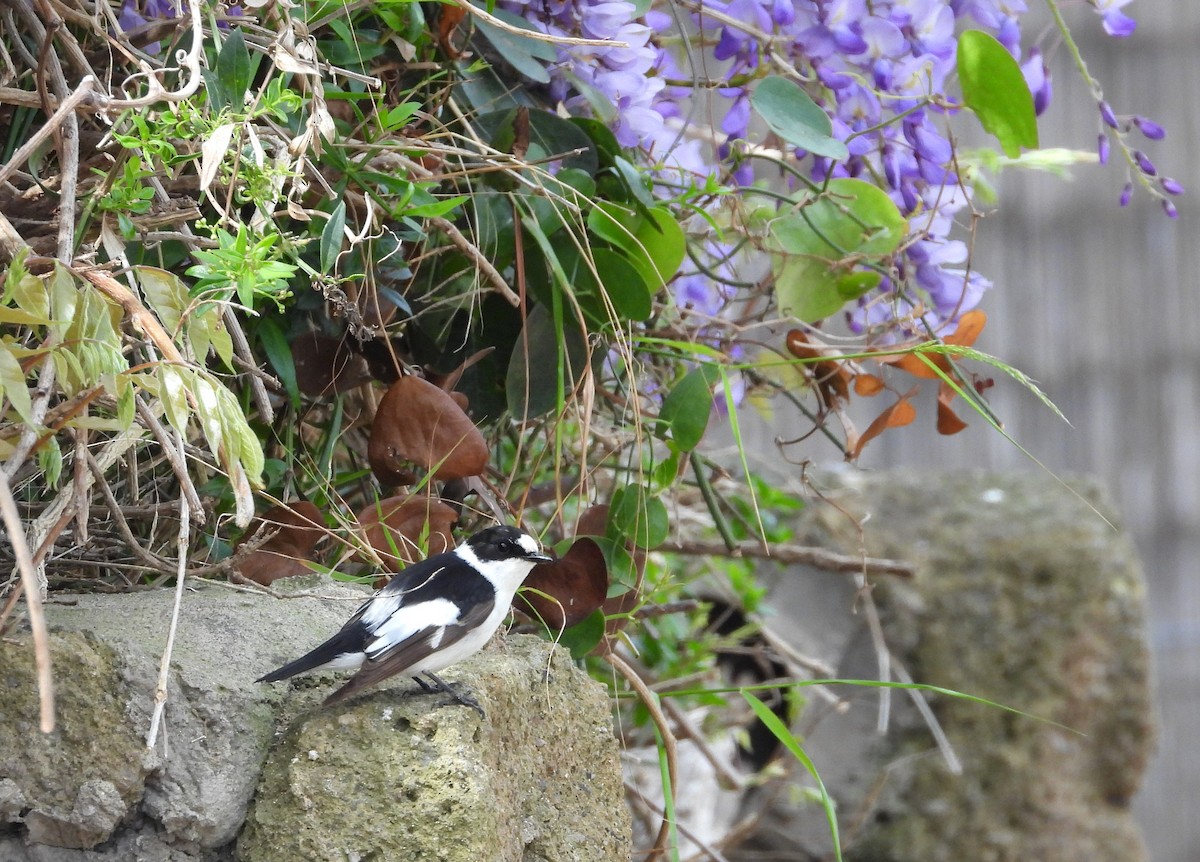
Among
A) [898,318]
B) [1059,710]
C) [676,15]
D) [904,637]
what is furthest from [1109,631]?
[676,15]

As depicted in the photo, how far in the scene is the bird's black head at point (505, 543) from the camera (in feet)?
4.50

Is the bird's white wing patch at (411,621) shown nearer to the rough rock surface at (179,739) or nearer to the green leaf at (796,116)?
the rough rock surface at (179,739)

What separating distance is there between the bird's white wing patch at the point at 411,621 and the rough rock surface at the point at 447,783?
0.05 m

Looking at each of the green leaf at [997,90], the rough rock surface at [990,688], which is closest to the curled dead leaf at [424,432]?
the green leaf at [997,90]

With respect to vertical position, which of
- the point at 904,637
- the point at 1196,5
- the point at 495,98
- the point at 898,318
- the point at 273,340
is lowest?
the point at 904,637

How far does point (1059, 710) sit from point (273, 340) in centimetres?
225

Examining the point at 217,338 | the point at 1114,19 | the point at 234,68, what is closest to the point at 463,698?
the point at 217,338

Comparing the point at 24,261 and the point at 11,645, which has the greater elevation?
the point at 24,261

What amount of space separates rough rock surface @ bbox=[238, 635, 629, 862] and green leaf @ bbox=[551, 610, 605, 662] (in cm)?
16

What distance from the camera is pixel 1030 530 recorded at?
304cm

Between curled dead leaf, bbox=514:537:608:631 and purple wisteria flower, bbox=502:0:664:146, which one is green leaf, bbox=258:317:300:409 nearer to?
curled dead leaf, bbox=514:537:608:631

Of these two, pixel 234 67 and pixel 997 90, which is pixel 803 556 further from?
pixel 234 67

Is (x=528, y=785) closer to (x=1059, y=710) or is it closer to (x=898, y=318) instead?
(x=898, y=318)

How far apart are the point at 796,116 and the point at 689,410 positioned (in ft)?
1.27
